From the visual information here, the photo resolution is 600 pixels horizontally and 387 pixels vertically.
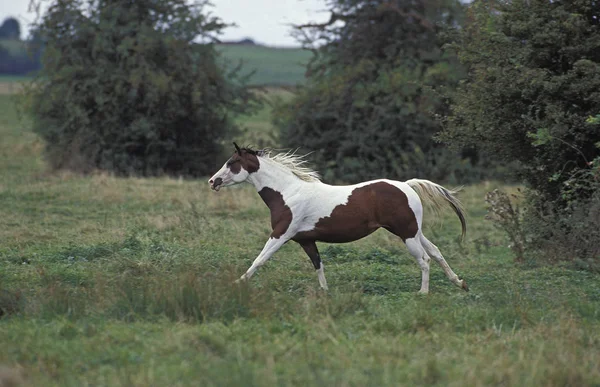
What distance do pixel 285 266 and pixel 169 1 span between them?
19.6 m

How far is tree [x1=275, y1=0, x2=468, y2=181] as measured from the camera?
27391 millimetres

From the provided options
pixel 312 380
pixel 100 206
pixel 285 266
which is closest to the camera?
pixel 312 380

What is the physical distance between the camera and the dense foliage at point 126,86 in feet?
90.8

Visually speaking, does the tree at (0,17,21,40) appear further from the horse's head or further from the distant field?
the horse's head

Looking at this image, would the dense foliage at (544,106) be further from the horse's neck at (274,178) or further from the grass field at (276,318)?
the horse's neck at (274,178)

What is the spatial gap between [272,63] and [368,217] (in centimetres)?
9229

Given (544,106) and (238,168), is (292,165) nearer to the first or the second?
(238,168)

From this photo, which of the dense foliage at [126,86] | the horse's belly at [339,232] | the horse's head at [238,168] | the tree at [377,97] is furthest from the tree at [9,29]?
the horse's belly at [339,232]

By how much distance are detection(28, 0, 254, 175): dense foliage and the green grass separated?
47168mm

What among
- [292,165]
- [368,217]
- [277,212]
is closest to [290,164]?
[292,165]

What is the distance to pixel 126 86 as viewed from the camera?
27750 mm

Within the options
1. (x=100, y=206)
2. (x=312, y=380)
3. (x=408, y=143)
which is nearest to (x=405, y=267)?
(x=312, y=380)

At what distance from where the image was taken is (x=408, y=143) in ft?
91.2

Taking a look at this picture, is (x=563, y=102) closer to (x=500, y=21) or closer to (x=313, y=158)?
(x=500, y=21)
